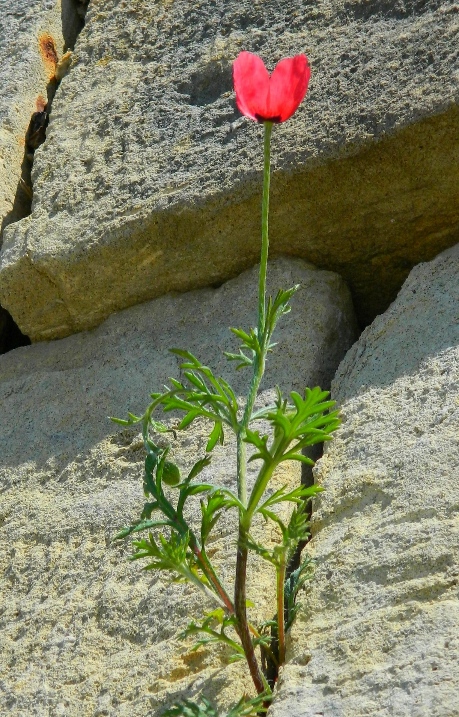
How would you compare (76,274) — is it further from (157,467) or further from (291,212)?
(157,467)

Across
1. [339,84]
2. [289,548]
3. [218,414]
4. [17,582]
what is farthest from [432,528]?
[339,84]

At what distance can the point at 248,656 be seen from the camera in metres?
1.20

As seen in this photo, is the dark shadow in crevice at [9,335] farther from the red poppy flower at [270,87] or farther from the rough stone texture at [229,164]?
the red poppy flower at [270,87]

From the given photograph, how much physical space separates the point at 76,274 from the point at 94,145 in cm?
29

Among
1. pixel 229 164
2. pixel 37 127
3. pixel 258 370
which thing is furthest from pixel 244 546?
pixel 37 127

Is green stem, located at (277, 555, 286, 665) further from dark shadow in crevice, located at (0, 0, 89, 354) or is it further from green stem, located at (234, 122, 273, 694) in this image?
dark shadow in crevice, located at (0, 0, 89, 354)

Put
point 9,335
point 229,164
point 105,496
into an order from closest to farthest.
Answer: point 105,496 < point 229,164 < point 9,335

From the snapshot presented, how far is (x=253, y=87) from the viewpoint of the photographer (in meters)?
1.26

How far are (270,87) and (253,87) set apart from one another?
0.02 m

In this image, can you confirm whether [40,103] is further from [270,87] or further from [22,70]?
[270,87]

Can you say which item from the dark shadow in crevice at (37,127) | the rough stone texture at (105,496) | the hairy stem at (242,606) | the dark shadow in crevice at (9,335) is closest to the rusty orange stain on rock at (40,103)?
the dark shadow in crevice at (37,127)

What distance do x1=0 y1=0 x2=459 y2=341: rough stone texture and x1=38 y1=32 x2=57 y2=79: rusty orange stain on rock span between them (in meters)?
0.20

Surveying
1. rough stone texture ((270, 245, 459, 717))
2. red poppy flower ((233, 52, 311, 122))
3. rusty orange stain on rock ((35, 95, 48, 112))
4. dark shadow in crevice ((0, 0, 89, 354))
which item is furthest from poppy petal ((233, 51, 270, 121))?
rusty orange stain on rock ((35, 95, 48, 112))

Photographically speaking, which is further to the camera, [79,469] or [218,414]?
[79,469]
